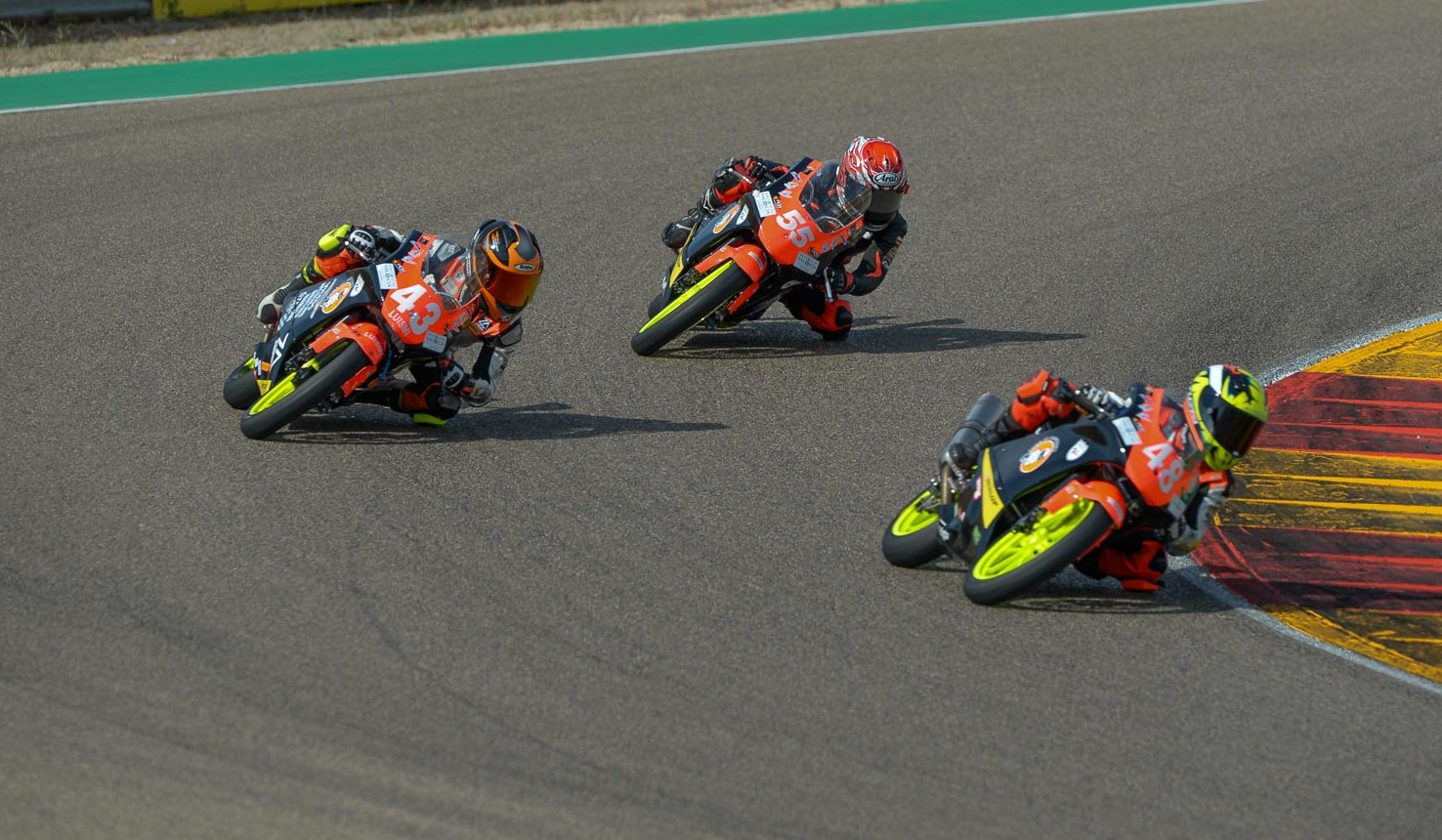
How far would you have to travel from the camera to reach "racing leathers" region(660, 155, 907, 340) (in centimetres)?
1190

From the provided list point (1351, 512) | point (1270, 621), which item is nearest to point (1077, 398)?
point (1270, 621)

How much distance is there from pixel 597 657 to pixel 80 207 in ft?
29.6

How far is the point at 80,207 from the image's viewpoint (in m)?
14.4

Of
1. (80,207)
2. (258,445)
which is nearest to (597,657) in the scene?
(258,445)

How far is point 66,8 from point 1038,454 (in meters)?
15.4

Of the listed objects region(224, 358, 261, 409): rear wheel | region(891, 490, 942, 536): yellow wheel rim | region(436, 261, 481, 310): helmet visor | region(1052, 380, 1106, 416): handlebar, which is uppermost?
region(1052, 380, 1106, 416): handlebar

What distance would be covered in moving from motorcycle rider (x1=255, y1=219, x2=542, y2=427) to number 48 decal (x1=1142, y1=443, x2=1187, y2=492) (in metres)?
3.70

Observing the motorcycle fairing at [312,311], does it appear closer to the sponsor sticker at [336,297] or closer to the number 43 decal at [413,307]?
the sponsor sticker at [336,297]

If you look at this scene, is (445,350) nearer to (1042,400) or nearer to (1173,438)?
(1042,400)

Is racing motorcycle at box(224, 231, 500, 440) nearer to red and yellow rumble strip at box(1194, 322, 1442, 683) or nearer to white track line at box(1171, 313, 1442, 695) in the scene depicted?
white track line at box(1171, 313, 1442, 695)

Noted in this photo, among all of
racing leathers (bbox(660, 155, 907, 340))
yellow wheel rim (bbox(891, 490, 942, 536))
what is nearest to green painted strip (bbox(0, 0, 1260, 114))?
racing leathers (bbox(660, 155, 907, 340))

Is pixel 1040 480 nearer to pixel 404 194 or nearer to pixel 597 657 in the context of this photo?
pixel 597 657

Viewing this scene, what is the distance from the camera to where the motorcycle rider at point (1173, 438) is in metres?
7.74

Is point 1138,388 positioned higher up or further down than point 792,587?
higher up
